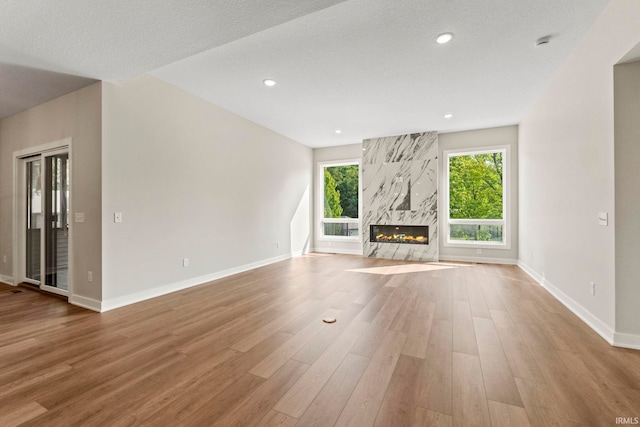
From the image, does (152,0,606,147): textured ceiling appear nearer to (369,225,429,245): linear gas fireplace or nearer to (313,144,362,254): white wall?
(313,144,362,254): white wall

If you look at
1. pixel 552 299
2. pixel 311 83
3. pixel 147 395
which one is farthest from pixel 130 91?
pixel 552 299

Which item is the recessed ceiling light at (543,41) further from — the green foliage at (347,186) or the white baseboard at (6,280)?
the white baseboard at (6,280)

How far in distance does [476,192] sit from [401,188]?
1677 mm

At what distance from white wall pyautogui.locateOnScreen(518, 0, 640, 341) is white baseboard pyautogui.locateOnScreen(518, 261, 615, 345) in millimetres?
10

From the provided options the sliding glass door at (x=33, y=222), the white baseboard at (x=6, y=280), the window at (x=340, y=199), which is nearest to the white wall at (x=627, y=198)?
the window at (x=340, y=199)

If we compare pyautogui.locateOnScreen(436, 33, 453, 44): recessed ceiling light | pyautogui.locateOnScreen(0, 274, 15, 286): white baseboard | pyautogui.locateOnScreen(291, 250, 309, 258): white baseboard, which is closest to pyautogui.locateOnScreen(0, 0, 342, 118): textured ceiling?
pyautogui.locateOnScreen(436, 33, 453, 44): recessed ceiling light

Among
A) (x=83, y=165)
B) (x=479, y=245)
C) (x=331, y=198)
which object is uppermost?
(x=83, y=165)

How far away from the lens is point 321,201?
8.05m

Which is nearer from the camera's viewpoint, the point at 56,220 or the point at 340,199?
the point at 56,220

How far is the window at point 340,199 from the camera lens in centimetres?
780

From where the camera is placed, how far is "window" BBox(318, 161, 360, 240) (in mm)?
7801

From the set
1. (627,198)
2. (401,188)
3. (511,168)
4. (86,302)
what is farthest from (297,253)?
(627,198)

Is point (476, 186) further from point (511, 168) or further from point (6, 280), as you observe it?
point (6, 280)

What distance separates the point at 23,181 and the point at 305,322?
526cm
